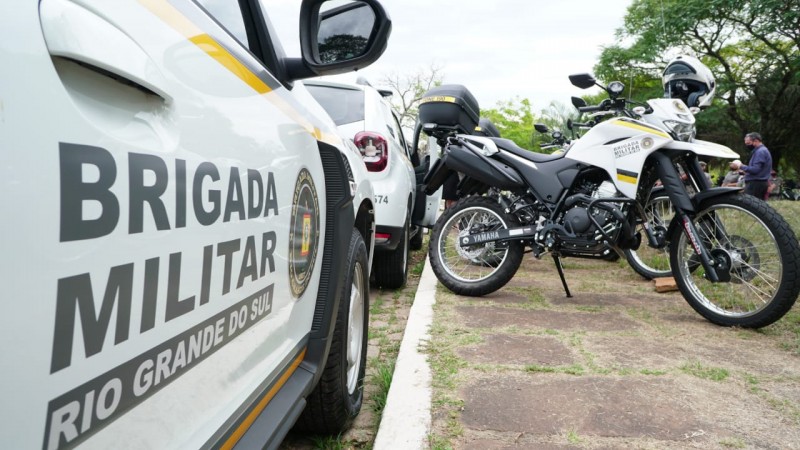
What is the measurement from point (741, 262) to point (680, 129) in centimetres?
100

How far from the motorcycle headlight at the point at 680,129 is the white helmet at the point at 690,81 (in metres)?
0.39

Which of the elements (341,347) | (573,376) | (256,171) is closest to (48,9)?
(256,171)

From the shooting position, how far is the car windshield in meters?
4.71

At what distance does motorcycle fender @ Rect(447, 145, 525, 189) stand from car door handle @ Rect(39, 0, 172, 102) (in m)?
3.93

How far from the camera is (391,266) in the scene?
5.12 m

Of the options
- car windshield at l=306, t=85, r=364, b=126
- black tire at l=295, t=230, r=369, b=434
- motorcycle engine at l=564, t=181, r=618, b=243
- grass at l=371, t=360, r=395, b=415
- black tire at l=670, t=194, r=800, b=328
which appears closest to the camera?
black tire at l=295, t=230, r=369, b=434

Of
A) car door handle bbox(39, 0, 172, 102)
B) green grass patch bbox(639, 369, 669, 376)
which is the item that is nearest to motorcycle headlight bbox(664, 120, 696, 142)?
green grass patch bbox(639, 369, 669, 376)

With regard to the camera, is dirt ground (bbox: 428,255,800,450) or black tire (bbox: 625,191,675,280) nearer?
dirt ground (bbox: 428,255,800,450)

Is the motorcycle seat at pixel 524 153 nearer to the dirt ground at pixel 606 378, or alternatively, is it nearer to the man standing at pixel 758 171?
the dirt ground at pixel 606 378

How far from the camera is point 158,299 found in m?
0.95

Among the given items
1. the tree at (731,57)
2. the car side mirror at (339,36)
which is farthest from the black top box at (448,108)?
the tree at (731,57)

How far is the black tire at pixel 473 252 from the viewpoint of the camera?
184 inches

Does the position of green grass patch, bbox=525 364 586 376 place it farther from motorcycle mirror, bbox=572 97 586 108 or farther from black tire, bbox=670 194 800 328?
motorcycle mirror, bbox=572 97 586 108

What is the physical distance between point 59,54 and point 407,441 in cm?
179
